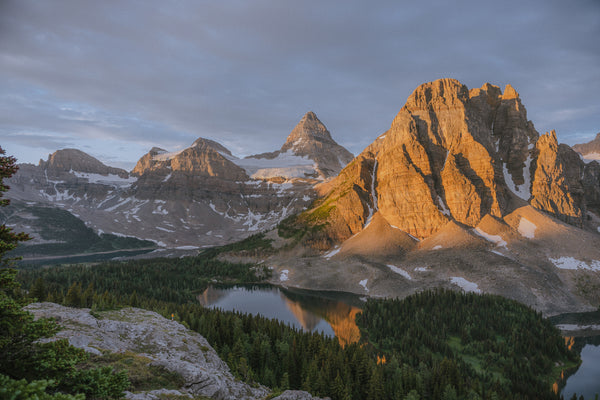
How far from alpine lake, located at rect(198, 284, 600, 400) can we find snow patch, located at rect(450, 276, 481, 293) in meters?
19.7

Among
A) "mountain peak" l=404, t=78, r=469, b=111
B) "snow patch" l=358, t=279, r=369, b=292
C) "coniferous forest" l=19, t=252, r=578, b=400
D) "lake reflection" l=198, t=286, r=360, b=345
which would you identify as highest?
"mountain peak" l=404, t=78, r=469, b=111

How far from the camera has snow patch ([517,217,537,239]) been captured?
119 meters

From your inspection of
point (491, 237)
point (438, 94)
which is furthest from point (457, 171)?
point (438, 94)

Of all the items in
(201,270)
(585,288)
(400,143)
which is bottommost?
(201,270)

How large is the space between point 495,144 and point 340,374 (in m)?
157

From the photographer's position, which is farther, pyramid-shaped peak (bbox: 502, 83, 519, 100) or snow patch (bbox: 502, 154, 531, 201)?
pyramid-shaped peak (bbox: 502, 83, 519, 100)

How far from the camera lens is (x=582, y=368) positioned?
60.6 m

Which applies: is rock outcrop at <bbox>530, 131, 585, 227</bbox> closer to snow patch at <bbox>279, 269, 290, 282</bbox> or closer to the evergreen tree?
snow patch at <bbox>279, 269, 290, 282</bbox>

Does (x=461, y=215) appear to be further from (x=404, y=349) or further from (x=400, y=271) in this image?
(x=404, y=349)

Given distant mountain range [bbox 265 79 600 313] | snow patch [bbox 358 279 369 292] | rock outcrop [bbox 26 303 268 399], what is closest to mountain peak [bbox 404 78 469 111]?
distant mountain range [bbox 265 79 600 313]

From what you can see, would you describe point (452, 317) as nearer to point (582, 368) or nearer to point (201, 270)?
point (582, 368)

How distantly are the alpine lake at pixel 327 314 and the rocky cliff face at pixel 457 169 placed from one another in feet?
180

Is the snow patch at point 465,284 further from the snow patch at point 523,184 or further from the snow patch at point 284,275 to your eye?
the snow patch at point 523,184

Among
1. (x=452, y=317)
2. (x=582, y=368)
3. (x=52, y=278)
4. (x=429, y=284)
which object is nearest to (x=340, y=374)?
(x=452, y=317)
